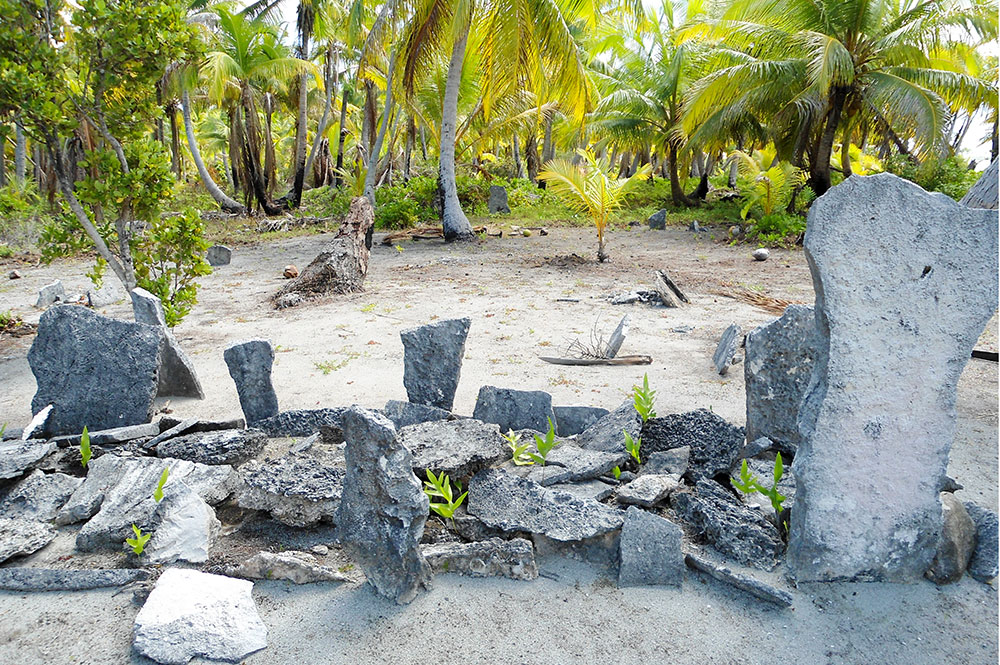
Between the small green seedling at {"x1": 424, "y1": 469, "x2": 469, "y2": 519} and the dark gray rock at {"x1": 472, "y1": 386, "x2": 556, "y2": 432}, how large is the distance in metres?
0.93

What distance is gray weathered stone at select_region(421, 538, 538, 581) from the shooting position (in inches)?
102

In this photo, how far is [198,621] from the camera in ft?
7.43

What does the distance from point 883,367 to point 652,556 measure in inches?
44.6

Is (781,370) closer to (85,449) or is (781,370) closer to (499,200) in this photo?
(85,449)

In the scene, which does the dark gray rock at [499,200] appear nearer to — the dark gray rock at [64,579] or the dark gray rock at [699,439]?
the dark gray rock at [699,439]

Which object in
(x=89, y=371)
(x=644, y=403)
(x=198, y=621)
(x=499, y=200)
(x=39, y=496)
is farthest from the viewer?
(x=499, y=200)

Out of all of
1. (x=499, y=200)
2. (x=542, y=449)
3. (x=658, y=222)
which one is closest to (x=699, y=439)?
(x=542, y=449)

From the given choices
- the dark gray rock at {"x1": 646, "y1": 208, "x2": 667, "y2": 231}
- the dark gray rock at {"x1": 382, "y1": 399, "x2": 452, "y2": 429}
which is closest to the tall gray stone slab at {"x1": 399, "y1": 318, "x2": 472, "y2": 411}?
the dark gray rock at {"x1": 382, "y1": 399, "x2": 452, "y2": 429}

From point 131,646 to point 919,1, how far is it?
16888 mm

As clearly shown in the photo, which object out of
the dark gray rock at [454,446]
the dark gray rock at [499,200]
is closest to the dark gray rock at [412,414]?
the dark gray rock at [454,446]

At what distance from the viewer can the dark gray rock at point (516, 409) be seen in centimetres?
382

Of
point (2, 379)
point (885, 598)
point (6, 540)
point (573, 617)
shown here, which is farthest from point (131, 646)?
point (2, 379)

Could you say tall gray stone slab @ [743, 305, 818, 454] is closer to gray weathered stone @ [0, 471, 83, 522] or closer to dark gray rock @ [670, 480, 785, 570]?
dark gray rock @ [670, 480, 785, 570]

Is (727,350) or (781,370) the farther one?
(727,350)
